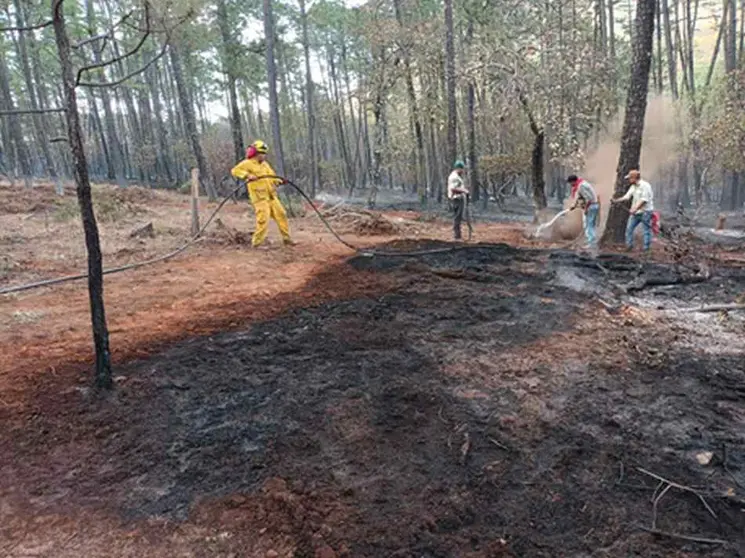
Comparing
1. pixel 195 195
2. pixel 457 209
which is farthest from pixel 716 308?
pixel 195 195

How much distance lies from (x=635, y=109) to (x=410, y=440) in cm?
981

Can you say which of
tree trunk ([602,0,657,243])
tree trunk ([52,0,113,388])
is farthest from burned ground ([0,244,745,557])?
tree trunk ([602,0,657,243])

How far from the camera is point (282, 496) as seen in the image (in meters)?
2.84

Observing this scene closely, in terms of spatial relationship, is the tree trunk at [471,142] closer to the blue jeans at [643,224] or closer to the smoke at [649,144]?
the smoke at [649,144]

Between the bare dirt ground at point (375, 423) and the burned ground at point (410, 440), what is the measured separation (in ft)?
0.05

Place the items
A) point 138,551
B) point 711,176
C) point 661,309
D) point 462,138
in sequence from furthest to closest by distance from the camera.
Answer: point 462,138 → point 711,176 → point 661,309 → point 138,551

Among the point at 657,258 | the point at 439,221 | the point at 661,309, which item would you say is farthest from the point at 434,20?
the point at 661,309

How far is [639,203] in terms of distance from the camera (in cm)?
1010

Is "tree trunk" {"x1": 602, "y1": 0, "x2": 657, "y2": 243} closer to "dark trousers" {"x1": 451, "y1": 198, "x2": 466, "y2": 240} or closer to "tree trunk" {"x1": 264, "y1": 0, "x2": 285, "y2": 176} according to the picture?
"dark trousers" {"x1": 451, "y1": 198, "x2": 466, "y2": 240}

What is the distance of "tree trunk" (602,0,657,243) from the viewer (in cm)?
1007

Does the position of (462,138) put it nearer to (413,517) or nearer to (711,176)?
(711,176)

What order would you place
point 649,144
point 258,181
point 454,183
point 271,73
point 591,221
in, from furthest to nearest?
point 649,144
point 271,73
point 454,183
point 591,221
point 258,181

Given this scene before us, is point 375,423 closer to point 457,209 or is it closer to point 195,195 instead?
point 195,195

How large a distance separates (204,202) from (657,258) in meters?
16.7
